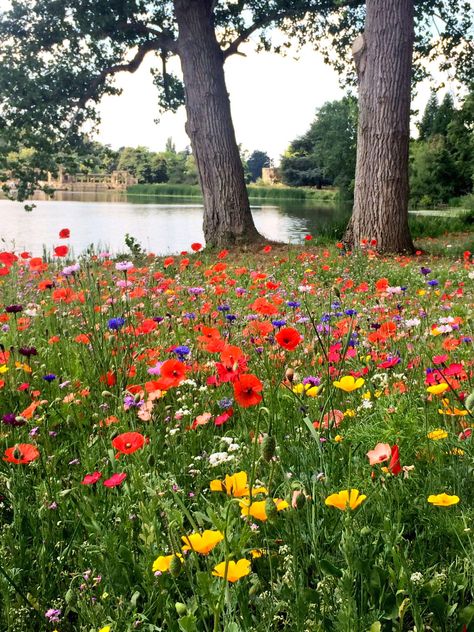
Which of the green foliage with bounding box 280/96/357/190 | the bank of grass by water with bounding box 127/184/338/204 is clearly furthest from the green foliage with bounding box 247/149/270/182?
the bank of grass by water with bounding box 127/184/338/204

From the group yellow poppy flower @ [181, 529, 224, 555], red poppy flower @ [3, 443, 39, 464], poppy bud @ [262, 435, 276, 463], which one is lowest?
red poppy flower @ [3, 443, 39, 464]

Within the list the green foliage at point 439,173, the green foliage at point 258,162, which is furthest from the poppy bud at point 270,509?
the green foliage at point 258,162

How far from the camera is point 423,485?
176 centimetres

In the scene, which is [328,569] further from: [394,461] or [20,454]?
[20,454]

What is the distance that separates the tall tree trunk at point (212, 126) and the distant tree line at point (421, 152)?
1921 centimetres

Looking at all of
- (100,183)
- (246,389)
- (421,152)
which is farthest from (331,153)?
(246,389)

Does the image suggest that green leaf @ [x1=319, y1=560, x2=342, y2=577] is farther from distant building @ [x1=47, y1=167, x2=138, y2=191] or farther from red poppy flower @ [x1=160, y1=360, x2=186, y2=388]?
distant building @ [x1=47, y1=167, x2=138, y2=191]

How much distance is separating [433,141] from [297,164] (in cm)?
3762

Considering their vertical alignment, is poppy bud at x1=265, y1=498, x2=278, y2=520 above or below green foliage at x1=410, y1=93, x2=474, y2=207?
below

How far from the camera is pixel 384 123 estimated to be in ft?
30.9

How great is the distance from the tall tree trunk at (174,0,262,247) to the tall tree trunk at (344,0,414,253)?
2.51 meters

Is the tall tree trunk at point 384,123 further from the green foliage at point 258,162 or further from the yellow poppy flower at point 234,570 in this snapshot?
the green foliage at point 258,162

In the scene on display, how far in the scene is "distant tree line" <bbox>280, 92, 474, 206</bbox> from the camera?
43.7m

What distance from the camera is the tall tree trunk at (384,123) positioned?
9.23 meters
